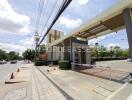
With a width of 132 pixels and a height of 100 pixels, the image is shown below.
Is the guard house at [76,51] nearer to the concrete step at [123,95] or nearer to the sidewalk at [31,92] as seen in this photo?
the sidewalk at [31,92]

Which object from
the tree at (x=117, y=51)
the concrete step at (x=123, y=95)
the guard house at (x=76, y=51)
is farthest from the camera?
the tree at (x=117, y=51)

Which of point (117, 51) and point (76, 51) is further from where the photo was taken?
point (117, 51)

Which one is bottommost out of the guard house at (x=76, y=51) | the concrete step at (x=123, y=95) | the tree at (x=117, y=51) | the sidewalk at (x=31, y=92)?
the sidewalk at (x=31, y=92)

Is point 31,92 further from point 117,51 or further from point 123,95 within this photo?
point 117,51

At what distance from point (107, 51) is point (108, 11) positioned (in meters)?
68.9

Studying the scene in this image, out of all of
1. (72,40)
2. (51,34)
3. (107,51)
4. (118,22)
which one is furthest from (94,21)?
(107,51)

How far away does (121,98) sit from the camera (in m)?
7.68

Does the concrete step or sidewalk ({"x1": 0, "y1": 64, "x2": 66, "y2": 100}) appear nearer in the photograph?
the concrete step

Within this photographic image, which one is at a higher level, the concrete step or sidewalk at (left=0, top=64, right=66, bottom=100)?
the concrete step

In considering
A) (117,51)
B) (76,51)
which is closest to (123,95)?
(76,51)

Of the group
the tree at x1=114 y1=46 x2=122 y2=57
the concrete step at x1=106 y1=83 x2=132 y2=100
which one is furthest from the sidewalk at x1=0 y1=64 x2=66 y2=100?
the tree at x1=114 y1=46 x2=122 y2=57

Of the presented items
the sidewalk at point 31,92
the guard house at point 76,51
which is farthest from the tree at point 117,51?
the sidewalk at point 31,92

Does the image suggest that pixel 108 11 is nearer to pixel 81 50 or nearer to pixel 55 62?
pixel 81 50

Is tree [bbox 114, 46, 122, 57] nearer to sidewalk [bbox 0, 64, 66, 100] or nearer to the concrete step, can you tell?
sidewalk [bbox 0, 64, 66, 100]
